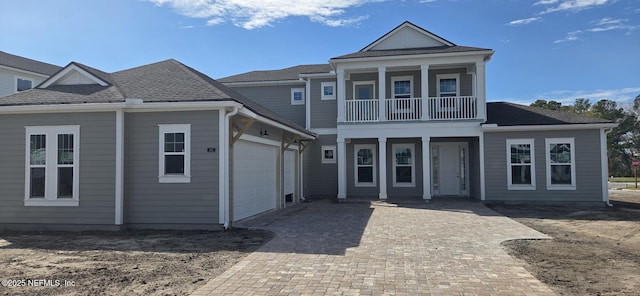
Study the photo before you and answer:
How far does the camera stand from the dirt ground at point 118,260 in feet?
17.2

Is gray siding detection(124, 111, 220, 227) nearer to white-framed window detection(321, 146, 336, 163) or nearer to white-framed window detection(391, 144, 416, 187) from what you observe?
white-framed window detection(321, 146, 336, 163)

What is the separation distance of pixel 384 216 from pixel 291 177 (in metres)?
5.19

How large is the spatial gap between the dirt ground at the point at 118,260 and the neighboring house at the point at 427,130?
28.6 ft

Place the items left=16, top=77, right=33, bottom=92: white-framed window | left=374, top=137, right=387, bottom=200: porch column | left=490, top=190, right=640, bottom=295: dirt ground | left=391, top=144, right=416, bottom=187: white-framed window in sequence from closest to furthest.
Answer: left=490, top=190, right=640, bottom=295: dirt ground → left=374, top=137, right=387, bottom=200: porch column → left=391, top=144, right=416, bottom=187: white-framed window → left=16, top=77, right=33, bottom=92: white-framed window

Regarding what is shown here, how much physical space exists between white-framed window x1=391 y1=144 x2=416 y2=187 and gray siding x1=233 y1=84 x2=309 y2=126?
4.49 m

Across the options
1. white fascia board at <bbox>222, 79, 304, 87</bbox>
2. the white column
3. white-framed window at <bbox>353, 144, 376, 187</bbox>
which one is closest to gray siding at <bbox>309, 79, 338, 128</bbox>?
white fascia board at <bbox>222, 79, 304, 87</bbox>

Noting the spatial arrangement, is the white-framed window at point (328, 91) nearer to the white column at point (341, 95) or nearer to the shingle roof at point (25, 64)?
the white column at point (341, 95)

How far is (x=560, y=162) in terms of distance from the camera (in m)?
14.6

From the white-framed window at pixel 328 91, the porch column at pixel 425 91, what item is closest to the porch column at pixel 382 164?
the porch column at pixel 425 91

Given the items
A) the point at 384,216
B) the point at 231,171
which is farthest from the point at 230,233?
the point at 384,216

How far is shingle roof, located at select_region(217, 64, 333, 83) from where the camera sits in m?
19.5

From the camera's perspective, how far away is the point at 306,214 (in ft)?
40.5

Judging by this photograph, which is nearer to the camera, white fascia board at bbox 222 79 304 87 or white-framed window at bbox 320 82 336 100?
white-framed window at bbox 320 82 336 100

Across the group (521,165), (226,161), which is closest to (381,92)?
(521,165)
